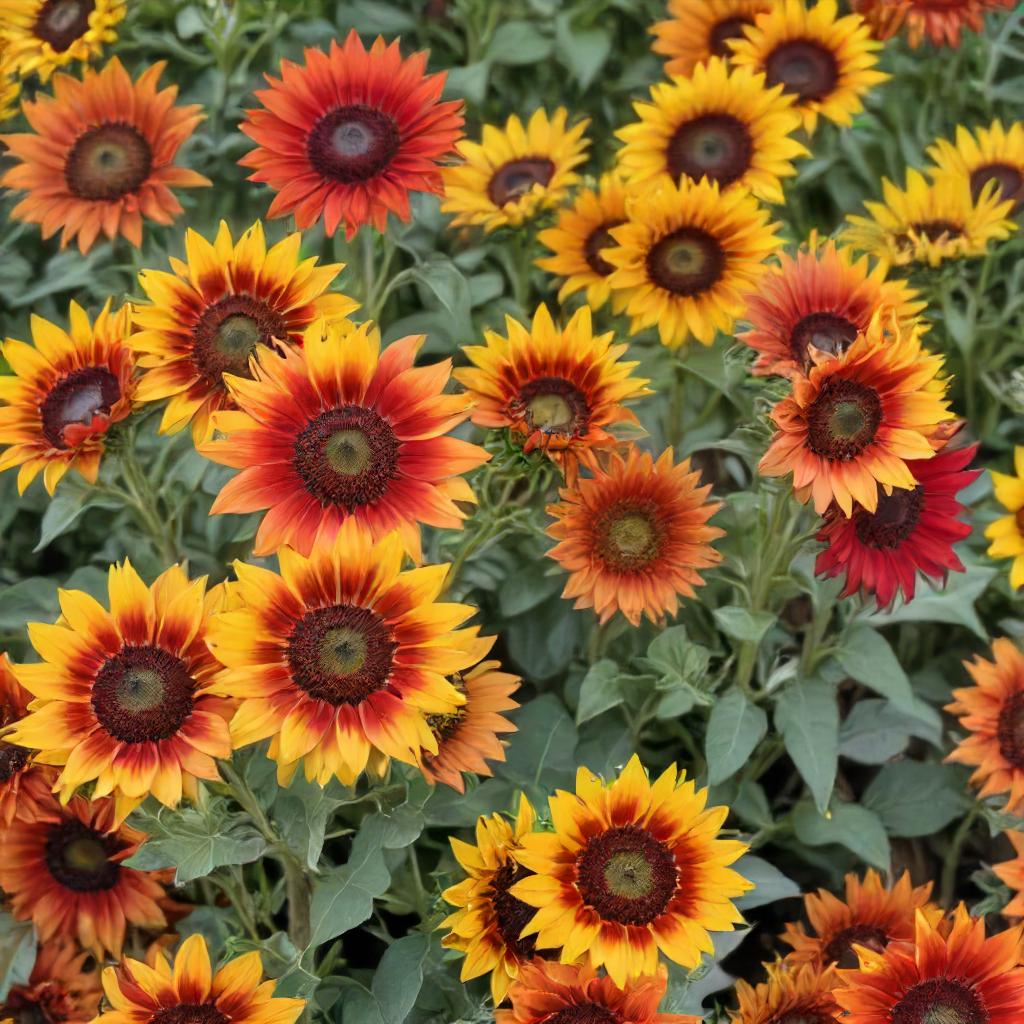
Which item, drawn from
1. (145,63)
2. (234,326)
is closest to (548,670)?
(234,326)

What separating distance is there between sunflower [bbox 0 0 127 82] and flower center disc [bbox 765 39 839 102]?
1203 millimetres

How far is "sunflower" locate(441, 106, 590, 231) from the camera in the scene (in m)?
2.18

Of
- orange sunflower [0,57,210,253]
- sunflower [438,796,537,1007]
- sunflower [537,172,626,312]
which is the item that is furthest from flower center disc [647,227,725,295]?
sunflower [438,796,537,1007]

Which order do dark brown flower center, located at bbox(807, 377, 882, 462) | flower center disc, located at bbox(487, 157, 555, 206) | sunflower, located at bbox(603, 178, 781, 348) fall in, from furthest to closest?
flower center disc, located at bbox(487, 157, 555, 206) → sunflower, located at bbox(603, 178, 781, 348) → dark brown flower center, located at bbox(807, 377, 882, 462)

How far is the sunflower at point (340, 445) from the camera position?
1.42 metres

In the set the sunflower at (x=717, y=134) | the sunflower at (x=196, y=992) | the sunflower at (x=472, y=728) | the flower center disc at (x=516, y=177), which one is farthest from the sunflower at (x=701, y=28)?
the sunflower at (x=196, y=992)

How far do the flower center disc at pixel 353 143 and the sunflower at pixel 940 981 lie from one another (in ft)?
4.05

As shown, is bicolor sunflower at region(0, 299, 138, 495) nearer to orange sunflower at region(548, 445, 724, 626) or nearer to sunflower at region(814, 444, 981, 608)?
orange sunflower at region(548, 445, 724, 626)

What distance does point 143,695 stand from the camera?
139 cm

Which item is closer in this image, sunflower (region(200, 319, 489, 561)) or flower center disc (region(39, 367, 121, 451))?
sunflower (region(200, 319, 489, 561))

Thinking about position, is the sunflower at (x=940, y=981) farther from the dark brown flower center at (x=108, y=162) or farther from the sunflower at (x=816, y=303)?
the dark brown flower center at (x=108, y=162)

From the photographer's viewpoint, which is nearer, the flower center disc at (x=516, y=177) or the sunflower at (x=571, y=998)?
the sunflower at (x=571, y=998)

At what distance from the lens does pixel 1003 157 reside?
7.81ft

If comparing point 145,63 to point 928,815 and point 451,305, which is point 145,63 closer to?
point 451,305
